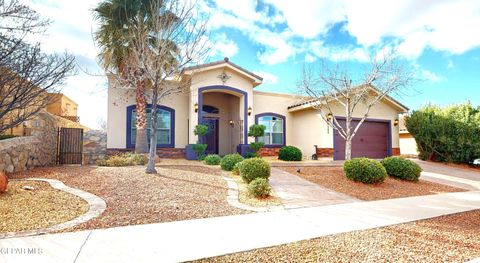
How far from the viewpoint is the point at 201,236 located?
383cm

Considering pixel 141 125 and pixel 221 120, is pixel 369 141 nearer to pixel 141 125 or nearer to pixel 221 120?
pixel 221 120

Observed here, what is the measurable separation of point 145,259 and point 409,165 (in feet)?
31.5

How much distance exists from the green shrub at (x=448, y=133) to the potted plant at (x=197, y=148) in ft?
42.4

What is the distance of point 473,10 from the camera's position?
29.2 feet

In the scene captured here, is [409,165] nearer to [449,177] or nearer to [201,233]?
[449,177]

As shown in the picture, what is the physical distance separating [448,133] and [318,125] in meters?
7.58

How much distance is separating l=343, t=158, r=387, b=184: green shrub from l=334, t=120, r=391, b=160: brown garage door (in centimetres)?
653

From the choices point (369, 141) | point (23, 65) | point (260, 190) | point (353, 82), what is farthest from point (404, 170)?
point (23, 65)

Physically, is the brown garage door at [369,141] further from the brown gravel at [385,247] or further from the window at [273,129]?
the brown gravel at [385,247]

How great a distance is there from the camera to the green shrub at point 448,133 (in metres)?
14.5

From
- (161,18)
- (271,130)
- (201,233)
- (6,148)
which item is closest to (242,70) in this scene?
(271,130)

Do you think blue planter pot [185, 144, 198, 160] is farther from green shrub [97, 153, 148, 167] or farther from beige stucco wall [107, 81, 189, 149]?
beige stucco wall [107, 81, 189, 149]

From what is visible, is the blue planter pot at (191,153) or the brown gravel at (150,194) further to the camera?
the blue planter pot at (191,153)

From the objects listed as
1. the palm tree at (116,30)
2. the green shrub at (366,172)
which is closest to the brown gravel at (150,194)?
the green shrub at (366,172)
